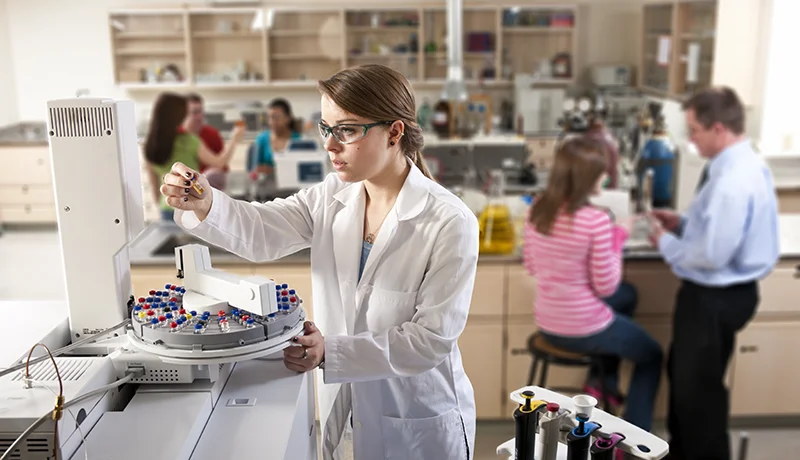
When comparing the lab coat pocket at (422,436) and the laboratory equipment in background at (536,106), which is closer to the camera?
the lab coat pocket at (422,436)

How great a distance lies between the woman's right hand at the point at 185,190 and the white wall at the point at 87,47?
227 inches

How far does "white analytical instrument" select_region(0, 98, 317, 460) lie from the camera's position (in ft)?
3.52

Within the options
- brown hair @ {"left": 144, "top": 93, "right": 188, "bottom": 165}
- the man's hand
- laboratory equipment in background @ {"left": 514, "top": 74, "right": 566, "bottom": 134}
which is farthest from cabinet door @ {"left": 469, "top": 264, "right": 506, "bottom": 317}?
laboratory equipment in background @ {"left": 514, "top": 74, "right": 566, "bottom": 134}

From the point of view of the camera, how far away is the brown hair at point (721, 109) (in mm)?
2654

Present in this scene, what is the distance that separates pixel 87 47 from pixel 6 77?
0.80 metres

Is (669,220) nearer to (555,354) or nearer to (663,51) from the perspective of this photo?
(555,354)

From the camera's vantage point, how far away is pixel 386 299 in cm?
146

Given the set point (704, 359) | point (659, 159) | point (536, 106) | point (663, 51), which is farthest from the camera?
point (536, 106)

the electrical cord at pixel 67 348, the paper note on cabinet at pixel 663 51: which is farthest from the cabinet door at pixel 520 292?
the paper note on cabinet at pixel 663 51

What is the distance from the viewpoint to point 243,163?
6.39m

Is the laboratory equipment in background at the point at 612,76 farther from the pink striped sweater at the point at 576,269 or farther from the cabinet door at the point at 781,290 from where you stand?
the pink striped sweater at the point at 576,269

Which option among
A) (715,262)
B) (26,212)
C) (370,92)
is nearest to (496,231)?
(715,262)

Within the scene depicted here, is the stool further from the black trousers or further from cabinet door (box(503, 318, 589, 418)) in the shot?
the black trousers

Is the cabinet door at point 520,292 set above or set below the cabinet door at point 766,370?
above
